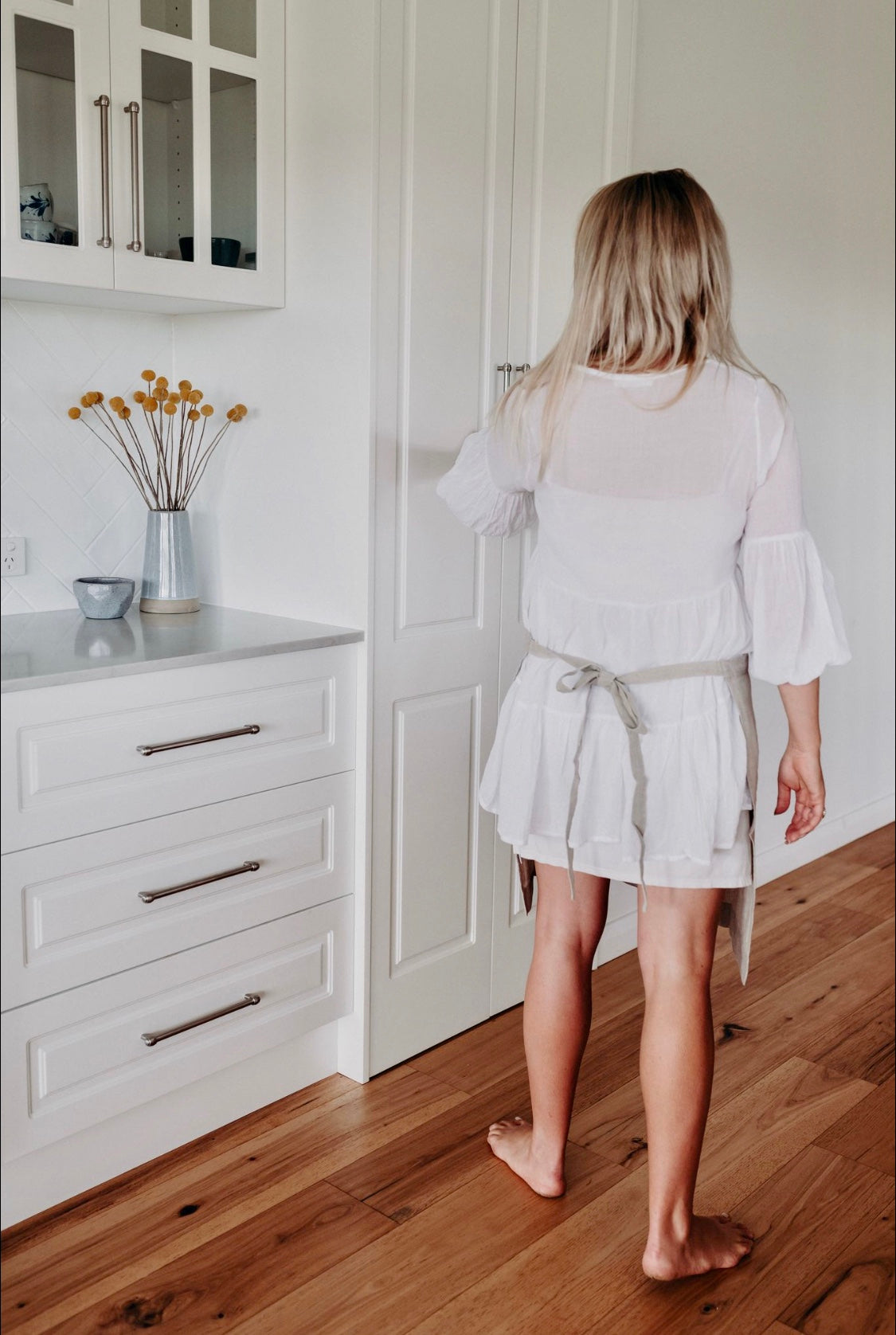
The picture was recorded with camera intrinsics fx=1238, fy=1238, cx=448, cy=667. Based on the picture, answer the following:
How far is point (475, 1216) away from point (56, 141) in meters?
1.78

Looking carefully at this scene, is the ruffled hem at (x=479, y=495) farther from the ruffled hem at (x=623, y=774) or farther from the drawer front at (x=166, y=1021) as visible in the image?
the drawer front at (x=166, y=1021)

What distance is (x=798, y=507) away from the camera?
5.33 feet

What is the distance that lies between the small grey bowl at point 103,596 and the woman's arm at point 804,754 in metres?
1.18

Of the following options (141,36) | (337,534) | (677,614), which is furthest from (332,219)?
(677,614)

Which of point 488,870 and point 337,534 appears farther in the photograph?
point 488,870

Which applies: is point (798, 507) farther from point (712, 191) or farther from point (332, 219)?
point (712, 191)

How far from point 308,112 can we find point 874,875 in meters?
2.62

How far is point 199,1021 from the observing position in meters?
2.04

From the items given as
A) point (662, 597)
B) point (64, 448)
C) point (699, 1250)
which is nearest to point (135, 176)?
point (64, 448)

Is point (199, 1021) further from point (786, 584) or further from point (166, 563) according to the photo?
point (786, 584)

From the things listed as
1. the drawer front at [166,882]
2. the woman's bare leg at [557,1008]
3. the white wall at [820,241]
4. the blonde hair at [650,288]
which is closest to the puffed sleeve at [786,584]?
the blonde hair at [650,288]

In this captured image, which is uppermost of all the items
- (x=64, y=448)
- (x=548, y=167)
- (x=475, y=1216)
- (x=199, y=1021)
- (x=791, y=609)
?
(x=548, y=167)

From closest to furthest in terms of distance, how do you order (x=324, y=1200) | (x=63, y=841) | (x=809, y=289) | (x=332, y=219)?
1. (x=63, y=841)
2. (x=324, y=1200)
3. (x=332, y=219)
4. (x=809, y=289)

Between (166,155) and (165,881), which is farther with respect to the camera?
(166,155)
